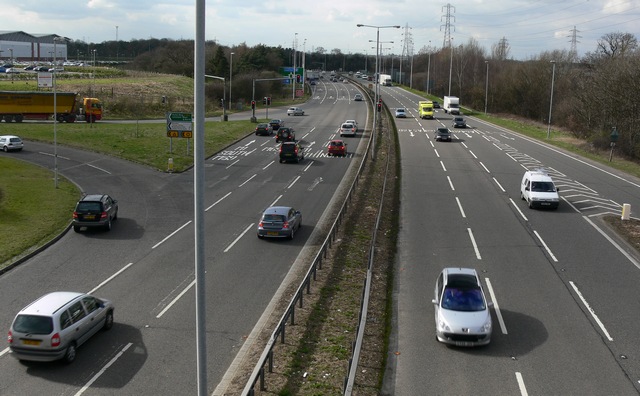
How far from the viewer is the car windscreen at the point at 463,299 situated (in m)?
17.6

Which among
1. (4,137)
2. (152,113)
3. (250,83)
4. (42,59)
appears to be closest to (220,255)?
(4,137)

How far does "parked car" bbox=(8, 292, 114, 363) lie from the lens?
15078 mm

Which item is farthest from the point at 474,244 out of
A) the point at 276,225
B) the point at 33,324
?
the point at 33,324

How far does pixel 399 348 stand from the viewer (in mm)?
16859

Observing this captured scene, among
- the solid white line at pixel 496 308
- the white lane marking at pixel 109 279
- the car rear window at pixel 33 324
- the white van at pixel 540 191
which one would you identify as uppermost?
the white van at pixel 540 191

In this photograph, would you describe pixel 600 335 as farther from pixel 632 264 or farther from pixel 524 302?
pixel 632 264

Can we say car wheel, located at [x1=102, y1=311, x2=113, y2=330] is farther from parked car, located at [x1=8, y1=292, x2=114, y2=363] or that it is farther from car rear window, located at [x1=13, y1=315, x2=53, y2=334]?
car rear window, located at [x1=13, y1=315, x2=53, y2=334]

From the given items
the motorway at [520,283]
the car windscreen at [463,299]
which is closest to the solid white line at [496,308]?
the motorway at [520,283]

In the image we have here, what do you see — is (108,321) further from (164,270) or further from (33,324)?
(164,270)

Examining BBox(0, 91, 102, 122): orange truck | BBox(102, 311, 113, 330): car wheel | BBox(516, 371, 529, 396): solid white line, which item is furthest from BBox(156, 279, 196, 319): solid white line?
BBox(0, 91, 102, 122): orange truck

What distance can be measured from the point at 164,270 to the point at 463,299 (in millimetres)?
10947

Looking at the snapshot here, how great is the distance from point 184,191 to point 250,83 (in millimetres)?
85135

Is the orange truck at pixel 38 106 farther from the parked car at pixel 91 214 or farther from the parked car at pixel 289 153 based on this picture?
the parked car at pixel 91 214

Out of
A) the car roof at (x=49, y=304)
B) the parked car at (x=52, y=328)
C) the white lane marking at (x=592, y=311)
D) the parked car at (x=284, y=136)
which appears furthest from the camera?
the parked car at (x=284, y=136)
